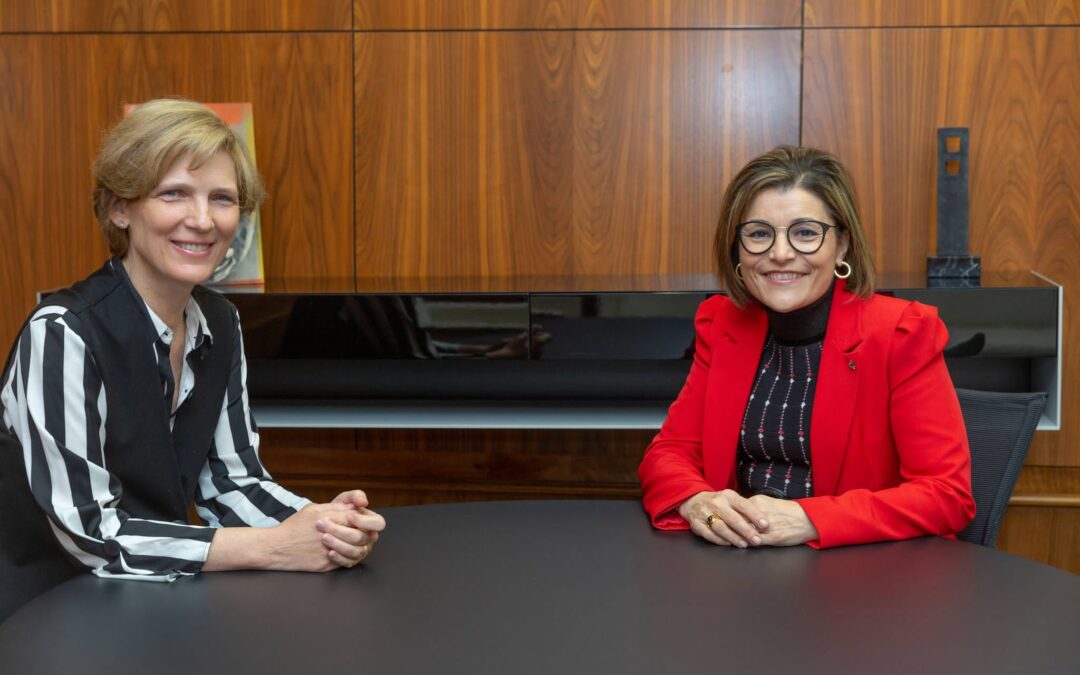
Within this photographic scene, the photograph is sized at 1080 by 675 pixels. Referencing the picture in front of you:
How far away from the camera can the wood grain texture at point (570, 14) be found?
340 centimetres

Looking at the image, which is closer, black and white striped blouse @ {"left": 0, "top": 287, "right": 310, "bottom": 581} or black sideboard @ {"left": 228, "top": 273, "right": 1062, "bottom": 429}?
black and white striped blouse @ {"left": 0, "top": 287, "right": 310, "bottom": 581}

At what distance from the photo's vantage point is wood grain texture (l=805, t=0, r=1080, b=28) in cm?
332

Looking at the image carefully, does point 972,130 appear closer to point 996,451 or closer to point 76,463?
point 996,451

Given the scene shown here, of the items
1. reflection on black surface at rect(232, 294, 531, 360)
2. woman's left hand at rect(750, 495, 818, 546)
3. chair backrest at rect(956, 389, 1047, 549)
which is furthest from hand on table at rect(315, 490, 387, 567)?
reflection on black surface at rect(232, 294, 531, 360)

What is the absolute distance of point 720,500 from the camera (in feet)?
5.81

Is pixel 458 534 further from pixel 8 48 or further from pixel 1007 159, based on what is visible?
pixel 8 48

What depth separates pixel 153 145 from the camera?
174 centimetres

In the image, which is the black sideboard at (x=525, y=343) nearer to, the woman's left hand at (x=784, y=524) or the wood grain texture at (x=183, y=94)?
the wood grain texture at (x=183, y=94)

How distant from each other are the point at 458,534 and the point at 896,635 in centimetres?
68

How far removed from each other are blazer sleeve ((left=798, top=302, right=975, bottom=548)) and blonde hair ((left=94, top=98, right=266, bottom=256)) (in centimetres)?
108

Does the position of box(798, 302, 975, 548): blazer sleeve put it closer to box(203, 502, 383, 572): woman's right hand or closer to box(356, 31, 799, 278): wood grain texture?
box(203, 502, 383, 572): woman's right hand

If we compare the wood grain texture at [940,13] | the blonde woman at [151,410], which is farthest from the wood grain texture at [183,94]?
the blonde woman at [151,410]

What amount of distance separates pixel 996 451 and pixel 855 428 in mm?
243

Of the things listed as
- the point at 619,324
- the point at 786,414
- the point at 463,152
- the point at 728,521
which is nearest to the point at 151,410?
the point at 728,521
